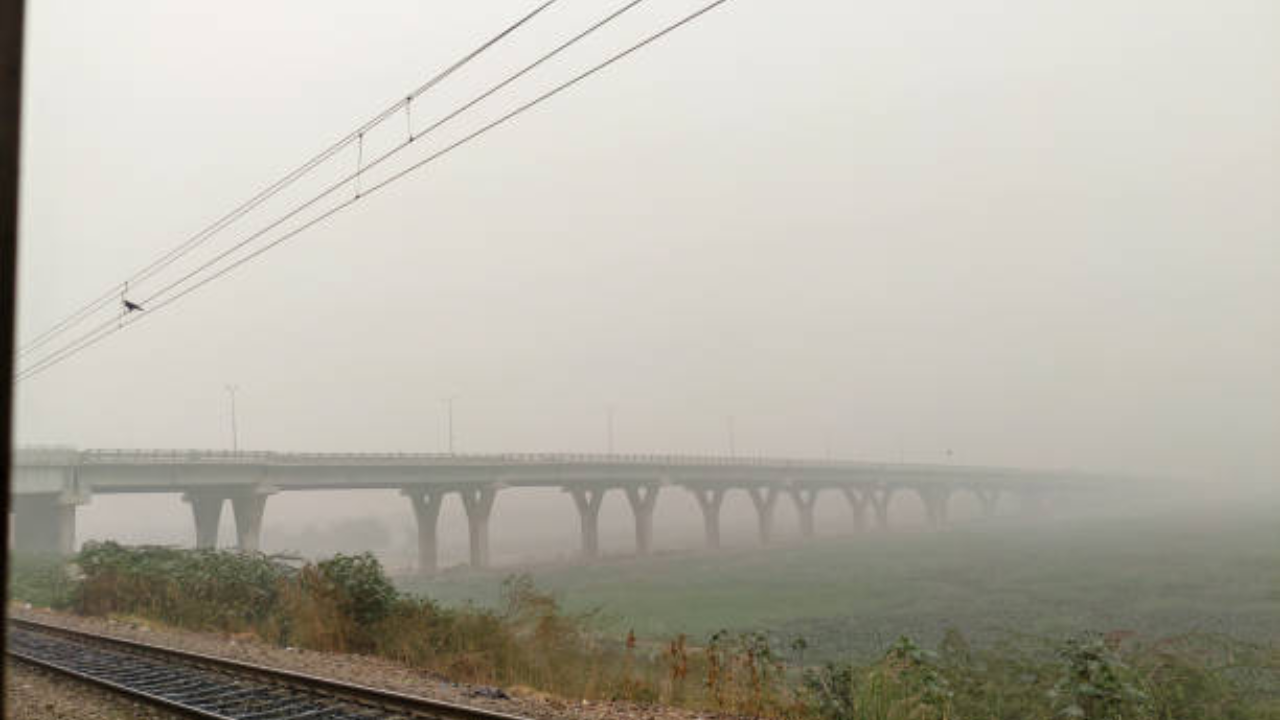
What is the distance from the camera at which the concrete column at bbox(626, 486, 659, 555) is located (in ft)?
347

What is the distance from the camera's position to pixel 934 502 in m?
179

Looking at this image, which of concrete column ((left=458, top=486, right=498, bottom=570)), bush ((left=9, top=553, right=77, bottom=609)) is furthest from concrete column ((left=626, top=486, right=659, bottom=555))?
bush ((left=9, top=553, right=77, bottom=609))

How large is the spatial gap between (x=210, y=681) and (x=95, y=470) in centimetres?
5540

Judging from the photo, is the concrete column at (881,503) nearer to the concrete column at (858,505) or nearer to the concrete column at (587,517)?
the concrete column at (858,505)

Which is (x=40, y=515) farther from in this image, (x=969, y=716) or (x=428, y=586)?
(x=969, y=716)

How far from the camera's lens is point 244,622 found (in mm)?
24141

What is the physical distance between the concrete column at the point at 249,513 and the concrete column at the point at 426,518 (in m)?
17.0

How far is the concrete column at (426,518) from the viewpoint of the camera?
273 ft

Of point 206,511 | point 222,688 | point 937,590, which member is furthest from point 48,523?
point 937,590

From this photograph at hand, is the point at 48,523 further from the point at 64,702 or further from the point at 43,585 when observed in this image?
the point at 64,702

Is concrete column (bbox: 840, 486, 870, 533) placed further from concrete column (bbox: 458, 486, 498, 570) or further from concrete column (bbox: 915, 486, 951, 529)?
concrete column (bbox: 458, 486, 498, 570)

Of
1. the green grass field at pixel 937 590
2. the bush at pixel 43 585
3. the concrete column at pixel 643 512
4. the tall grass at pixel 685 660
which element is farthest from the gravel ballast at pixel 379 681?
the concrete column at pixel 643 512

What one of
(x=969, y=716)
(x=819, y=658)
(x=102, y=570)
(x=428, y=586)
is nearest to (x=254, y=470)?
(x=428, y=586)

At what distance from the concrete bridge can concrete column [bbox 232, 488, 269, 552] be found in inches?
3.3
